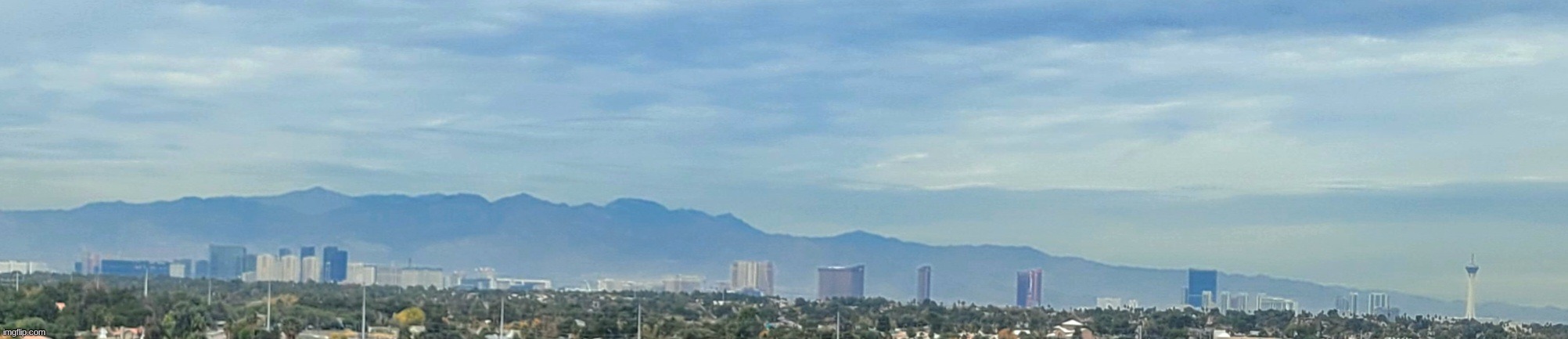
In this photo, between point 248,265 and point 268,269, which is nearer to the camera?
point 268,269

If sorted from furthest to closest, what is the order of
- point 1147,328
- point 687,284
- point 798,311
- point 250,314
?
point 687,284 < point 798,311 < point 1147,328 < point 250,314

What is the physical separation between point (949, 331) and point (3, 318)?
28.5m

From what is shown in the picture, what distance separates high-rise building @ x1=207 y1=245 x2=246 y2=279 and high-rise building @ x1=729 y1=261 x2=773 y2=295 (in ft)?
105

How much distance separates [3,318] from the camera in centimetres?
A: 4284

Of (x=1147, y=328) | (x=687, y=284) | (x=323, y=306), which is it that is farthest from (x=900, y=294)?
(x=323, y=306)

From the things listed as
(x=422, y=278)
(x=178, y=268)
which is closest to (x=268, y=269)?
(x=178, y=268)

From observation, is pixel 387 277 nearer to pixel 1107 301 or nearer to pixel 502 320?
pixel 1107 301

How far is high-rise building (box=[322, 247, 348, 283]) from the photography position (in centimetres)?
11288

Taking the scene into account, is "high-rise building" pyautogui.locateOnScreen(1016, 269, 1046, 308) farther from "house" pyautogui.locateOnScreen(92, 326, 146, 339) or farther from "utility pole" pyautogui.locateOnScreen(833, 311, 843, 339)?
"house" pyautogui.locateOnScreen(92, 326, 146, 339)

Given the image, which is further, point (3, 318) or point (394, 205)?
point (394, 205)

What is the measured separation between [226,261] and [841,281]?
1584 inches

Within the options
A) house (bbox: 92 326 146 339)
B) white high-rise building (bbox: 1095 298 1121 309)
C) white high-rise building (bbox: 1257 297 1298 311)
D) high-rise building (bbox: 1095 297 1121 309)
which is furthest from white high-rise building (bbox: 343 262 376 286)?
house (bbox: 92 326 146 339)

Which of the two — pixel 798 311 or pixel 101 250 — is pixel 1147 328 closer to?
pixel 798 311

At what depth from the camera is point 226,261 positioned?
12231 centimetres
